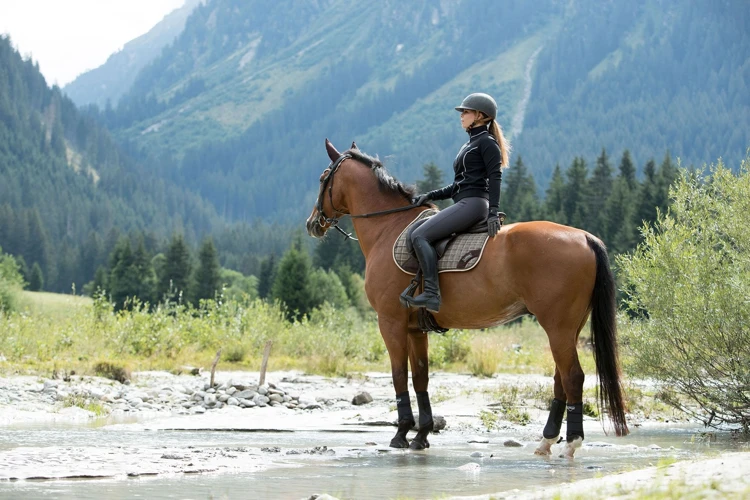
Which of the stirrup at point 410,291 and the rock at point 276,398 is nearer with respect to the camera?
the stirrup at point 410,291

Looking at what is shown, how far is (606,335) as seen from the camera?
10391 millimetres

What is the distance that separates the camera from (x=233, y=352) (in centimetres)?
2488

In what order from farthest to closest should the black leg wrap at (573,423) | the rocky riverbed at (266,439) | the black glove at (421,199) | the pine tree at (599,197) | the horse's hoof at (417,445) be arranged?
the pine tree at (599,197), the black glove at (421,199), the horse's hoof at (417,445), the black leg wrap at (573,423), the rocky riverbed at (266,439)

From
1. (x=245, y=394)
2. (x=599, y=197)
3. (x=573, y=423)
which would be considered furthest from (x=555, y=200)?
(x=573, y=423)

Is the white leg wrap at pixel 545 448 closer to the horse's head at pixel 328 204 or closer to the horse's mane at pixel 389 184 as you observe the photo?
the horse's mane at pixel 389 184

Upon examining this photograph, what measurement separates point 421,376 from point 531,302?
1889mm

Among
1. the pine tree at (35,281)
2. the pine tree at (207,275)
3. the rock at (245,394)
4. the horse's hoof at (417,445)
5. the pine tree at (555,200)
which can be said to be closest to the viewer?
the horse's hoof at (417,445)

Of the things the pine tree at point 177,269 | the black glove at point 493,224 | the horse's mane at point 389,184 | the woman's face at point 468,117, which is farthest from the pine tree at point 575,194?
the black glove at point 493,224

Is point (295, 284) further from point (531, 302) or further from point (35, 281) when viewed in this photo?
point (35, 281)

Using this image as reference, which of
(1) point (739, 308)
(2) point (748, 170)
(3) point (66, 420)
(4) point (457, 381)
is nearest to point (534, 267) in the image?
(1) point (739, 308)

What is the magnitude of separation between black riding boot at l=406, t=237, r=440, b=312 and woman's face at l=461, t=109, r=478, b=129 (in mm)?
1578

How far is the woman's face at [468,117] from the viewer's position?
11.1 m

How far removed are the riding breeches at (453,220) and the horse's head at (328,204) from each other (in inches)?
71.1

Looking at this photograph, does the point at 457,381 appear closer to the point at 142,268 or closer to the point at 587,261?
the point at 587,261
